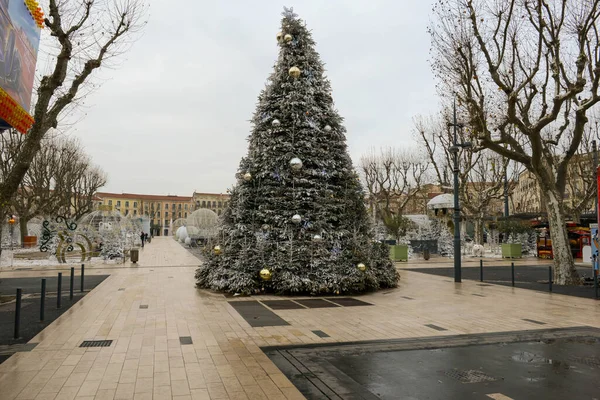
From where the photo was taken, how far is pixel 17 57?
24.0ft

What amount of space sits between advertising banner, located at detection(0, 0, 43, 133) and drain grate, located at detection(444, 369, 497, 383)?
7.42m

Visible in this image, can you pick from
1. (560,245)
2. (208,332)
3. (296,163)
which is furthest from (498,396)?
(560,245)

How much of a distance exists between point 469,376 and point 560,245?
37.1 ft

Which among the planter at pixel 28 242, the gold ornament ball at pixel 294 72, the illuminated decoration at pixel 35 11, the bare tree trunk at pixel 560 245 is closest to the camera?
the illuminated decoration at pixel 35 11

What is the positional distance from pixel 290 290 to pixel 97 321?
195 inches

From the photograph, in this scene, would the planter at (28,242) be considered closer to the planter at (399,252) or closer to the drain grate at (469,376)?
the planter at (399,252)

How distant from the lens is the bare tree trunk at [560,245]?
1430 centimetres

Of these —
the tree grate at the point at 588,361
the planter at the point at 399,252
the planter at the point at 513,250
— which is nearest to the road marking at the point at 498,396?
the tree grate at the point at 588,361

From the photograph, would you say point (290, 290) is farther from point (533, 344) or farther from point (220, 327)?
point (533, 344)

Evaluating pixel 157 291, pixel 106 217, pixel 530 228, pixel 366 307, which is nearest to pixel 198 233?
pixel 106 217

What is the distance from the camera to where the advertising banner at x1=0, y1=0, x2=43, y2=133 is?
6641 millimetres

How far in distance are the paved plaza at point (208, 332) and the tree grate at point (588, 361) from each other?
1.79 meters

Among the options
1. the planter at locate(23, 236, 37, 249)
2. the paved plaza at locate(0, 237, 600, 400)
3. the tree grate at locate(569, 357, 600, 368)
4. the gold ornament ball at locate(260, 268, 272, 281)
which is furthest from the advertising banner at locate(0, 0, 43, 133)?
the planter at locate(23, 236, 37, 249)

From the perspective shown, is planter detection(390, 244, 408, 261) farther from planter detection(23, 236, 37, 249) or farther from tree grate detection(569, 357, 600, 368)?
planter detection(23, 236, 37, 249)
